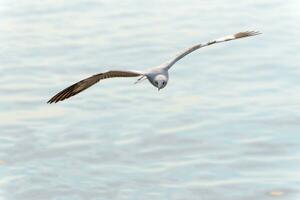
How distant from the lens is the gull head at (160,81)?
1591cm

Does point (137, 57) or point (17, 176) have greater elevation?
point (137, 57)

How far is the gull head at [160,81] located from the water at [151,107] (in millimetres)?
5311

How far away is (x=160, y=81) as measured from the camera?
16.0 metres

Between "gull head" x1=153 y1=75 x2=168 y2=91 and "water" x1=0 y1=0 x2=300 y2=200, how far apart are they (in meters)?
5.31

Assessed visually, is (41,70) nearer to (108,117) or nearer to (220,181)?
(108,117)

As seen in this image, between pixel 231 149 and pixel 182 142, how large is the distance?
3.40 feet

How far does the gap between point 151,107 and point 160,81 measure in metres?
8.64

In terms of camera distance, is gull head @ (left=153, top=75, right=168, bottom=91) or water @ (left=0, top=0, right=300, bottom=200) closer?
gull head @ (left=153, top=75, right=168, bottom=91)

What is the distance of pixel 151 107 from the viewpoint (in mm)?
24641

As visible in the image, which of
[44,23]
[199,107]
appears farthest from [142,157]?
[44,23]

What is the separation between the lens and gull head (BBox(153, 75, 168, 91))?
1591 cm

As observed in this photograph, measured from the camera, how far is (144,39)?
2866 centimetres

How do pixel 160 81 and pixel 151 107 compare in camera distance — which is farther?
pixel 151 107

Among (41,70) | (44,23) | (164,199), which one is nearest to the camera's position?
(164,199)
